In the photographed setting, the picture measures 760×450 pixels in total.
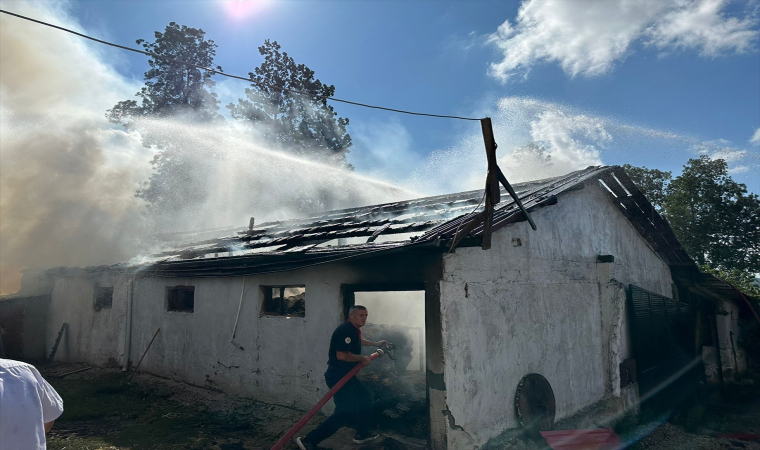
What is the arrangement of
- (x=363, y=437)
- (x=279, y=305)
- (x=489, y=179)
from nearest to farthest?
(x=489, y=179) → (x=363, y=437) → (x=279, y=305)

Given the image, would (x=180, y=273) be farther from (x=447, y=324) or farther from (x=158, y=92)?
(x=158, y=92)

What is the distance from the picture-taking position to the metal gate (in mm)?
8883

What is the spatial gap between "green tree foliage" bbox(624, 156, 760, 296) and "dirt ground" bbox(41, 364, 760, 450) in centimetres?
1581

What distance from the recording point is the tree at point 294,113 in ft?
79.8

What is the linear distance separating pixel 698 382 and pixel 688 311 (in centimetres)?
175

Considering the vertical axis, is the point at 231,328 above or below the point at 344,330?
below

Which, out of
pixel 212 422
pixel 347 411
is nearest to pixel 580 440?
pixel 347 411

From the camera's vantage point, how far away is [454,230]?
5.27m

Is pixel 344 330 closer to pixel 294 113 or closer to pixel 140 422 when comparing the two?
pixel 140 422

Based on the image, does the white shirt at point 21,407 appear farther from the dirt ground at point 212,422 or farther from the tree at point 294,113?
the tree at point 294,113

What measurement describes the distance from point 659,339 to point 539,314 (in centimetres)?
478

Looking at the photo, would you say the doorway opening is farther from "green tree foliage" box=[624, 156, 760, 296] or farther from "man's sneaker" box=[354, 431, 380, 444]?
"green tree foliage" box=[624, 156, 760, 296]

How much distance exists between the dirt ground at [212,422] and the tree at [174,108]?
14.1 meters

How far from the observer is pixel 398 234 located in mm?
8031
